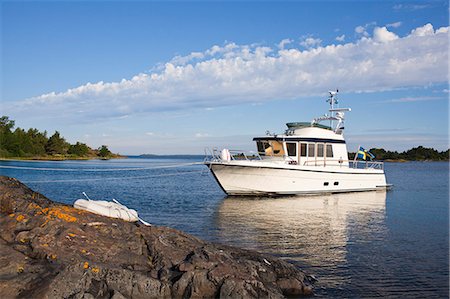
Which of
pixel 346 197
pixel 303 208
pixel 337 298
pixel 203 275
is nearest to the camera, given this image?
pixel 203 275

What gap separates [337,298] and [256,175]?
15284 mm

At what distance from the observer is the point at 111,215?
29.0 ft

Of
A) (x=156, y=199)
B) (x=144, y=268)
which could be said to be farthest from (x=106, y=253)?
(x=156, y=199)

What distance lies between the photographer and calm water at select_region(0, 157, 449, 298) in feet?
30.7

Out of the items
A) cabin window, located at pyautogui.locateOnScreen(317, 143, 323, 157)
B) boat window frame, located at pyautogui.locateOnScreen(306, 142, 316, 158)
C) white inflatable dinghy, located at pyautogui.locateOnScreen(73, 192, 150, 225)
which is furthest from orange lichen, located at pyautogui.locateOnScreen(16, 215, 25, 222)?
cabin window, located at pyautogui.locateOnScreen(317, 143, 323, 157)

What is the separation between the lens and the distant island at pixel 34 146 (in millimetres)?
73312

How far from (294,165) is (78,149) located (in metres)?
90.1

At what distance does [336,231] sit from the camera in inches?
590

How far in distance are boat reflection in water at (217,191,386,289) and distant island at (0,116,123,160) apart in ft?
193

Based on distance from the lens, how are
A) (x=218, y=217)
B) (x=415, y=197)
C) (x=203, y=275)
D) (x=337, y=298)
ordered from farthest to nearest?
(x=415, y=197) < (x=218, y=217) < (x=337, y=298) < (x=203, y=275)

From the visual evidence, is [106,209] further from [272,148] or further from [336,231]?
[272,148]

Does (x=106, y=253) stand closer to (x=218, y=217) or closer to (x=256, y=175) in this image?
(x=218, y=217)

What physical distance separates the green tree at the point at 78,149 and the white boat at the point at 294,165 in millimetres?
86369

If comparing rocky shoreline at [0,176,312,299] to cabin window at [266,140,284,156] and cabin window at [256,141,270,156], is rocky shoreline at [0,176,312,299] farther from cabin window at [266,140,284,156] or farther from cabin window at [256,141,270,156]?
cabin window at [256,141,270,156]
